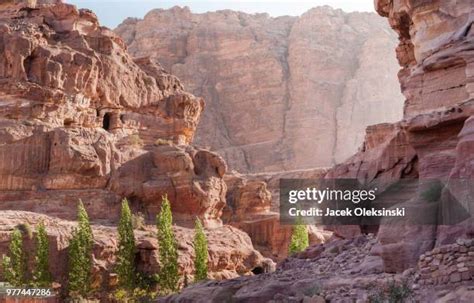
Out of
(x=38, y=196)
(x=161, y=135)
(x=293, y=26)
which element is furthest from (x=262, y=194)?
(x=293, y=26)

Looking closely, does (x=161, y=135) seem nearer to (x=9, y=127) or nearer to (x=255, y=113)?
(x=9, y=127)

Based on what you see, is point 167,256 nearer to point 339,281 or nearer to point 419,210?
point 339,281

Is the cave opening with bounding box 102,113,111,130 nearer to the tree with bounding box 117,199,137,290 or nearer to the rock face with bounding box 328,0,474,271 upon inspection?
the tree with bounding box 117,199,137,290

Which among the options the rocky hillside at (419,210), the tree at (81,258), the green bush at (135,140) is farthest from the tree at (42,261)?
the rocky hillside at (419,210)

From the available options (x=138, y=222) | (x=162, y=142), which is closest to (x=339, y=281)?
(x=138, y=222)

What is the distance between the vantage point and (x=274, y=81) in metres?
132

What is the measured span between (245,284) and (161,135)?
44.8 metres

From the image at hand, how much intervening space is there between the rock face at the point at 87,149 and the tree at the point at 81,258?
5.73ft

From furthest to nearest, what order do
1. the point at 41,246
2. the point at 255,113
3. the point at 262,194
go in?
1. the point at 255,113
2. the point at 262,194
3. the point at 41,246

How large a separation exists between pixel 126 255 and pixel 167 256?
266 cm

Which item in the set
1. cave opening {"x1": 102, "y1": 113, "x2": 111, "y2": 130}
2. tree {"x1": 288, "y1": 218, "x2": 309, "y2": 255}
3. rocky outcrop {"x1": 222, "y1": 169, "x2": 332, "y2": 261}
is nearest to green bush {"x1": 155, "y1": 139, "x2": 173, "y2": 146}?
cave opening {"x1": 102, "y1": 113, "x2": 111, "y2": 130}

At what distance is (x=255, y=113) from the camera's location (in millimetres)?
129625

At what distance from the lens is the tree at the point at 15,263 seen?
44281 millimetres

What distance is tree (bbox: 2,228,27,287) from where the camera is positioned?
44.3 metres
